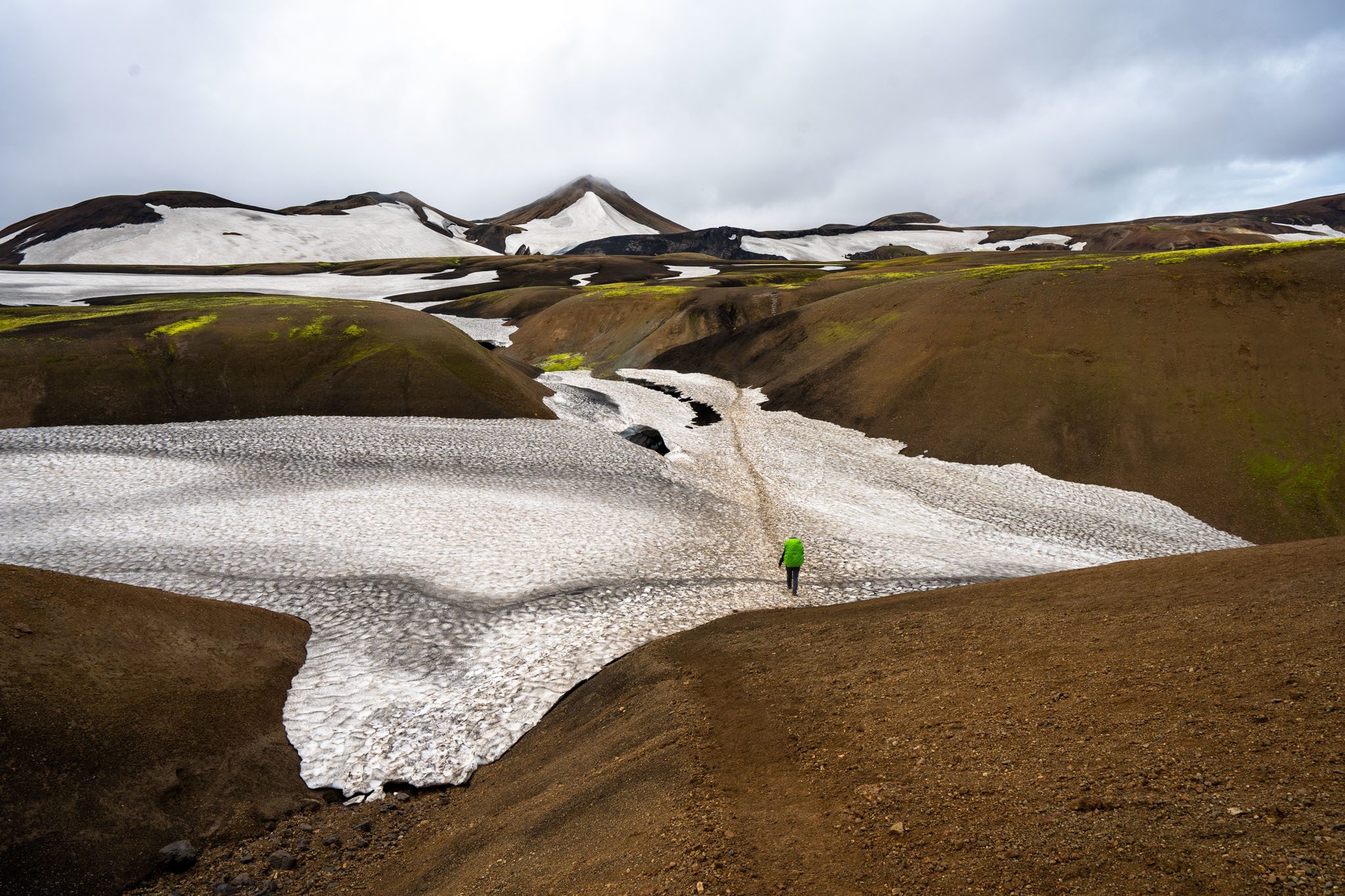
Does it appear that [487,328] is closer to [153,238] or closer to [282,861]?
[282,861]

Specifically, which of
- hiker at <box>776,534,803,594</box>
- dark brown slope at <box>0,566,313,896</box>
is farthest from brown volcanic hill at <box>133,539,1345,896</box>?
hiker at <box>776,534,803,594</box>

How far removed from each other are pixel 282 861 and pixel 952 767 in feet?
37.9

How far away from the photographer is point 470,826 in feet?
41.0

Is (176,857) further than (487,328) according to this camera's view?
No

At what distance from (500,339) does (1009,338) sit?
2850 inches

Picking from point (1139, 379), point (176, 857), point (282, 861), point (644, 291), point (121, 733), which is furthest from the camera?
point (644, 291)

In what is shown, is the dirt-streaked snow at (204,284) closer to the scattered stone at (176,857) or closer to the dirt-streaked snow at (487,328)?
the dirt-streaked snow at (487,328)

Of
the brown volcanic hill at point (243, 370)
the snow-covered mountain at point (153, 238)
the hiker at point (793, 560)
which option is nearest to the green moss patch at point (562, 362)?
the brown volcanic hill at point (243, 370)

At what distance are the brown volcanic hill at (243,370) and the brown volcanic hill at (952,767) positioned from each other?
35812mm

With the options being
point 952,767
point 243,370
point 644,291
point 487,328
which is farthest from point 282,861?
point 487,328

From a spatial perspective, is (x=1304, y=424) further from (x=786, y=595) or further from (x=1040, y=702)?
(x=1040, y=702)

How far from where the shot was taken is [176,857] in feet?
38.0

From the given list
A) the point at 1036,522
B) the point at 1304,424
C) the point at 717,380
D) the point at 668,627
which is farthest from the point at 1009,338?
the point at 668,627

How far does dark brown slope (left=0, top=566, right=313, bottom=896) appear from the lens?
36.4 feet
